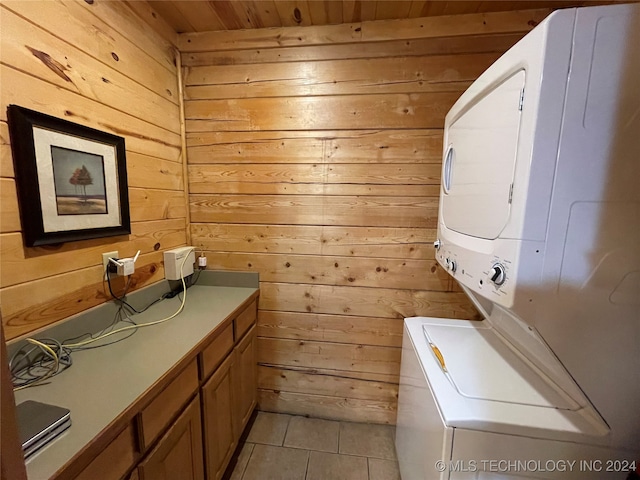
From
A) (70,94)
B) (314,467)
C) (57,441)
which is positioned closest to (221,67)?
(70,94)

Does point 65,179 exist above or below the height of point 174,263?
above

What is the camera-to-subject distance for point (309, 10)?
4.79 feet

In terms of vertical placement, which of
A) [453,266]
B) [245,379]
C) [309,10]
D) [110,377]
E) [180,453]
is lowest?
[245,379]

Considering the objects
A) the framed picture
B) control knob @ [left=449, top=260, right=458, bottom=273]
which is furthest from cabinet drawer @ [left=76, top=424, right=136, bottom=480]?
control knob @ [left=449, top=260, right=458, bottom=273]

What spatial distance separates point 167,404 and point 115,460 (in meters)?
0.21

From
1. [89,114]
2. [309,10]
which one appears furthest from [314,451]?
[309,10]

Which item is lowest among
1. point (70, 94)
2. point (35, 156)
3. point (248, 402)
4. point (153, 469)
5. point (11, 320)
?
point (248, 402)

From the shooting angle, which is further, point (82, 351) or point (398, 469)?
point (398, 469)

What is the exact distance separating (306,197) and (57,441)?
1.37 meters

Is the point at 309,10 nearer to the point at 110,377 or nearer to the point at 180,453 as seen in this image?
the point at 110,377

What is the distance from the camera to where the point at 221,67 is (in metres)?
1.68

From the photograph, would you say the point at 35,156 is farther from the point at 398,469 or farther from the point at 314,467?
the point at 398,469

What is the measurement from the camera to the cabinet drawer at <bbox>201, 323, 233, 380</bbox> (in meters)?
1.19

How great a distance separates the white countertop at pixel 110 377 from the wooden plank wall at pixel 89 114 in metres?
0.24
